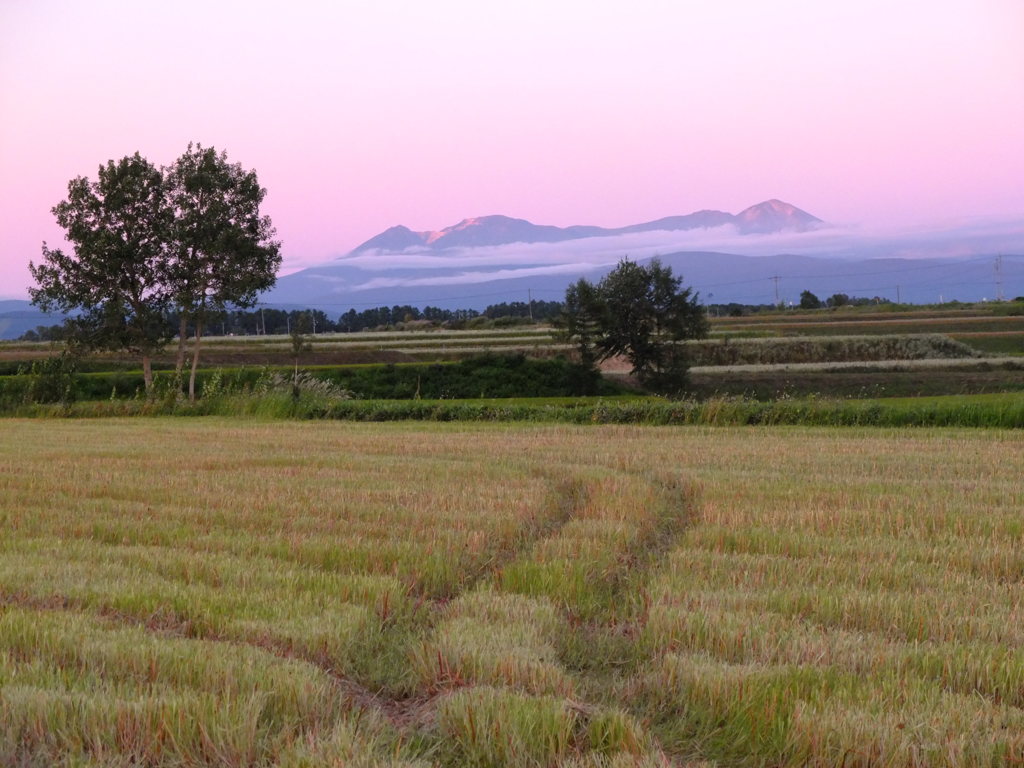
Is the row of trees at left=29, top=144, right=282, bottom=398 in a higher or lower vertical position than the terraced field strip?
higher

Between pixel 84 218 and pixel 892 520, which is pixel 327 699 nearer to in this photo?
pixel 892 520

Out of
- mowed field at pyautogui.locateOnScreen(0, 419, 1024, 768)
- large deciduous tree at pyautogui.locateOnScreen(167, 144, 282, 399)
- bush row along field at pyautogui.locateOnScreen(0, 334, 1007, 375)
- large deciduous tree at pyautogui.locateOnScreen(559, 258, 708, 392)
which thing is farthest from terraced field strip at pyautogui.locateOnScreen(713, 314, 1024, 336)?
mowed field at pyautogui.locateOnScreen(0, 419, 1024, 768)

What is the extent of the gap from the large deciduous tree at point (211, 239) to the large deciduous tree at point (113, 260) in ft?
2.73

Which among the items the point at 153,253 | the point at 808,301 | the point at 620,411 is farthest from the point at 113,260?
the point at 808,301

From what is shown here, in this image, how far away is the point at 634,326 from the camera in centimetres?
6153

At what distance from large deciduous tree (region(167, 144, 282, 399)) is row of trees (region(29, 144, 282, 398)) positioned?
1.8 inches

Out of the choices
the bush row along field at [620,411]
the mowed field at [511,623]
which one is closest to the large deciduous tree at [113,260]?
the bush row along field at [620,411]

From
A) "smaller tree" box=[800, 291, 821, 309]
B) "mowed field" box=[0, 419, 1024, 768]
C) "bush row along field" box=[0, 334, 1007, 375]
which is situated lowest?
"bush row along field" box=[0, 334, 1007, 375]

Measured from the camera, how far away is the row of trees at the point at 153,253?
43.9 metres

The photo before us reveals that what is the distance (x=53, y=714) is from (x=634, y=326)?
57677 millimetres

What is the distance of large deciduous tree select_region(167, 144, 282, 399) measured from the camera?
148 feet

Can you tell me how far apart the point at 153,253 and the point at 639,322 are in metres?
A: 29.4

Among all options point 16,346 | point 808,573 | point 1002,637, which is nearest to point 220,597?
point 808,573

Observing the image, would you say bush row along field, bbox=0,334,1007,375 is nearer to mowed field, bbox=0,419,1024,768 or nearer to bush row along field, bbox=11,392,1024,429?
bush row along field, bbox=11,392,1024,429
